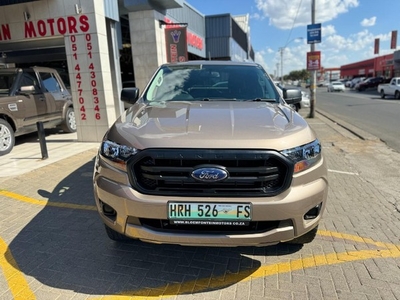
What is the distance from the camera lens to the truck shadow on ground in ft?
8.54

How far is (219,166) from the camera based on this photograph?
2.30 m

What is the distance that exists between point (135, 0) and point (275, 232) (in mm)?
11178

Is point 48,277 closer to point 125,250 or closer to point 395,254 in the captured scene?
point 125,250

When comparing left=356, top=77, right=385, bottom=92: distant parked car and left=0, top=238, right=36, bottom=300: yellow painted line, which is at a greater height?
left=356, top=77, right=385, bottom=92: distant parked car

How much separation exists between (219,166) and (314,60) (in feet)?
42.3

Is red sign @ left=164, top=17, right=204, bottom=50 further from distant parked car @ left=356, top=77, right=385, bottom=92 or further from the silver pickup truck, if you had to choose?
distant parked car @ left=356, top=77, right=385, bottom=92

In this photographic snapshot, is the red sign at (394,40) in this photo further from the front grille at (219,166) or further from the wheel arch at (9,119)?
the front grille at (219,166)

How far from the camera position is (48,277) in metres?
2.70

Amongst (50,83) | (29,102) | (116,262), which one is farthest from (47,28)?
(116,262)

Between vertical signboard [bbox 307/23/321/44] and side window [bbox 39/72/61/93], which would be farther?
vertical signboard [bbox 307/23/321/44]

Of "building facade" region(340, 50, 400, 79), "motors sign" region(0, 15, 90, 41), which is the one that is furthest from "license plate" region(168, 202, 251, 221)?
"building facade" region(340, 50, 400, 79)

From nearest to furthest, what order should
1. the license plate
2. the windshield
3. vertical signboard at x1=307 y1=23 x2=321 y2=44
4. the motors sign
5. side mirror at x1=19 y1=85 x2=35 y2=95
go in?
the license plate, the windshield, side mirror at x1=19 y1=85 x2=35 y2=95, the motors sign, vertical signboard at x1=307 y1=23 x2=321 y2=44

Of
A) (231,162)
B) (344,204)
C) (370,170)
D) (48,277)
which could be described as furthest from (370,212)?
(48,277)

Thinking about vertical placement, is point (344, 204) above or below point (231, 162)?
below
